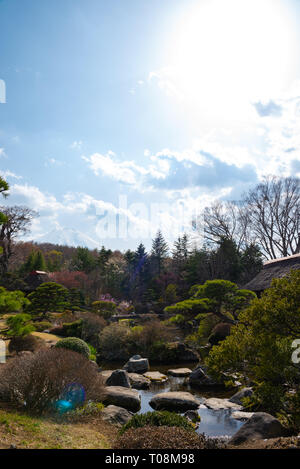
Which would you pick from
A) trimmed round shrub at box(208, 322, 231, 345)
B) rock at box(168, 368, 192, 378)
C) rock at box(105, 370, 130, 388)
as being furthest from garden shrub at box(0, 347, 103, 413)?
trimmed round shrub at box(208, 322, 231, 345)

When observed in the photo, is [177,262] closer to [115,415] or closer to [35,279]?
[35,279]

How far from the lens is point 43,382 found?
20.1 ft

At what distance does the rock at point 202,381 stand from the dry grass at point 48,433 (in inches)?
214

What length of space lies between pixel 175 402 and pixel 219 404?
124 cm

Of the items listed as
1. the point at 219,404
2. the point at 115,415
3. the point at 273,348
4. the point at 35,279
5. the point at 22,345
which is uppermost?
the point at 35,279

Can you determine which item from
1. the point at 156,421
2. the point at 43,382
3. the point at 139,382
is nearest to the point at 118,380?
the point at 139,382

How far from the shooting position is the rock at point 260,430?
5.12 m

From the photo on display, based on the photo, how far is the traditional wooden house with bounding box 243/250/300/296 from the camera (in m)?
17.4

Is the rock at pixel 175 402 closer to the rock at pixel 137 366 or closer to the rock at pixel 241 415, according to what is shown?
the rock at pixel 241 415

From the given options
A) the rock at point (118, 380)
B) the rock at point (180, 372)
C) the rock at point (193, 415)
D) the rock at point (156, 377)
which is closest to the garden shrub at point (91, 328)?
the rock at point (156, 377)

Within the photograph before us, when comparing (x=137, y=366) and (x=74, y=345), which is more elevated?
(x=74, y=345)

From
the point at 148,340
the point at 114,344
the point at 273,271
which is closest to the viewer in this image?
the point at 148,340

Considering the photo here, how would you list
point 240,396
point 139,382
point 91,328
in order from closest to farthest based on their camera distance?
1. point 240,396
2. point 139,382
3. point 91,328

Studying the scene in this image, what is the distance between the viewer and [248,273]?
30.9m
